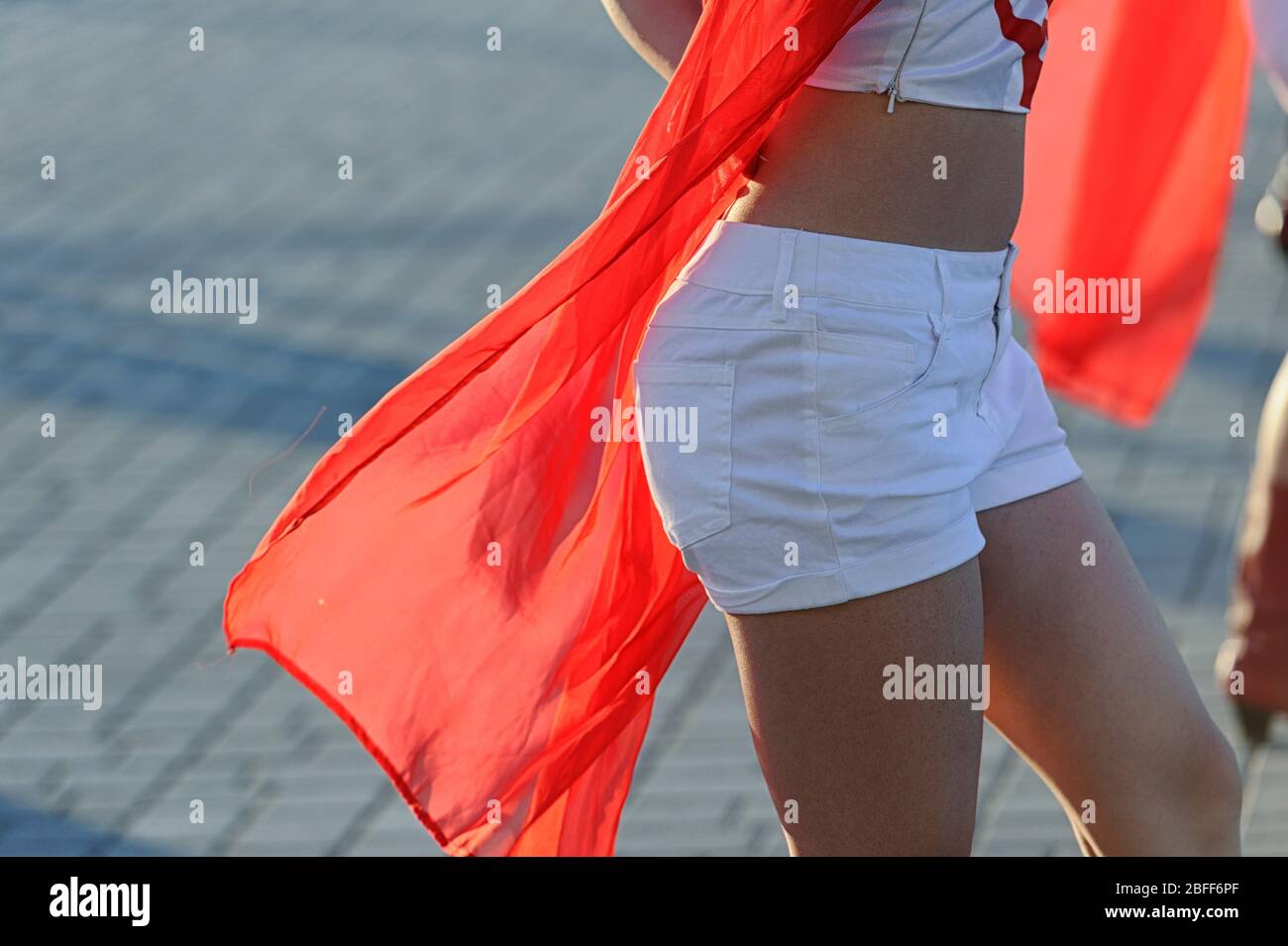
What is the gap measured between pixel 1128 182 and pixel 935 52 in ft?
3.18

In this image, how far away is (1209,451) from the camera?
5.30 m

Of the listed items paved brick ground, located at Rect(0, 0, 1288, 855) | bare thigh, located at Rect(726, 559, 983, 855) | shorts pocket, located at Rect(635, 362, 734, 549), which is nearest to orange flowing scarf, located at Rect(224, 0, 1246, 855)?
shorts pocket, located at Rect(635, 362, 734, 549)

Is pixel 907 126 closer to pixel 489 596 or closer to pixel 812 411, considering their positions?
pixel 812 411

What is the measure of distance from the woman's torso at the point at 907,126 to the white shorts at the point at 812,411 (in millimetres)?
37

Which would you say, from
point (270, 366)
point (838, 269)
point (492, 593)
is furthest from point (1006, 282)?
point (270, 366)

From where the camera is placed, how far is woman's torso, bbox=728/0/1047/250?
2012 mm

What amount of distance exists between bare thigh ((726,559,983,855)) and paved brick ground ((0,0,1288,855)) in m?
1.65

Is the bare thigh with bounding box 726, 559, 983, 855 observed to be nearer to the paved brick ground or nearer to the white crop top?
the white crop top

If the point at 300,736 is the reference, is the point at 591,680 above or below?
above

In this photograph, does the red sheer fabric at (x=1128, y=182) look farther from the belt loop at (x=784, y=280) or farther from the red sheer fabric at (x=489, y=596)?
the belt loop at (x=784, y=280)

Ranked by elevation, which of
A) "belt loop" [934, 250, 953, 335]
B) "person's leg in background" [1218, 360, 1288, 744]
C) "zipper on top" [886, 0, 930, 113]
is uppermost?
"zipper on top" [886, 0, 930, 113]

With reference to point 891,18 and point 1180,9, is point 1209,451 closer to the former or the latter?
point 1180,9

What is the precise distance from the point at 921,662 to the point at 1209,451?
352 cm
